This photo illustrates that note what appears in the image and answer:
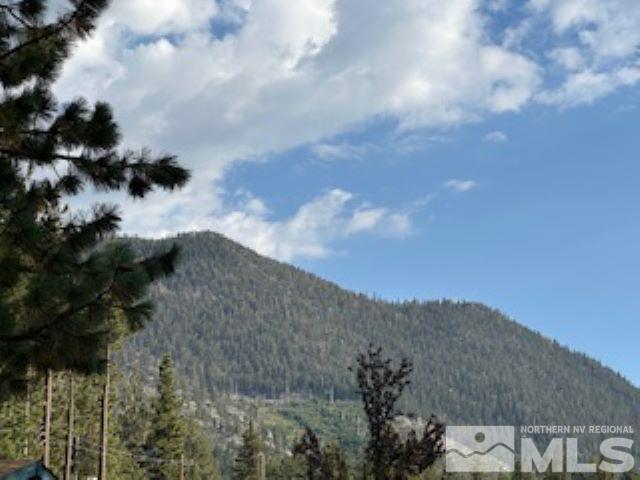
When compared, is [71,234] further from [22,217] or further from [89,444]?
[89,444]

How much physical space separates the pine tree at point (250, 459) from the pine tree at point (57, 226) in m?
101

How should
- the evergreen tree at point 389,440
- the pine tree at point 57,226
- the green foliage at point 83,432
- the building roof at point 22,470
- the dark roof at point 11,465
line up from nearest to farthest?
the pine tree at point 57,226 → the building roof at point 22,470 → the dark roof at point 11,465 → the evergreen tree at point 389,440 → the green foliage at point 83,432

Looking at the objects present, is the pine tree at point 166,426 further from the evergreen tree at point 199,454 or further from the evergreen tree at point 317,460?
the evergreen tree at point 317,460

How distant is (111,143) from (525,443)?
38.2m

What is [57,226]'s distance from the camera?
12008 mm

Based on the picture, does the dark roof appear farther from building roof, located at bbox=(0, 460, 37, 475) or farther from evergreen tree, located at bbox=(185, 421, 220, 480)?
evergreen tree, located at bbox=(185, 421, 220, 480)

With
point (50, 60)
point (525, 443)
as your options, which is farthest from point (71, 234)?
point (525, 443)

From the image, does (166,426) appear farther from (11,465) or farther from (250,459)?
(11,465)

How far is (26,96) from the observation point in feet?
37.9

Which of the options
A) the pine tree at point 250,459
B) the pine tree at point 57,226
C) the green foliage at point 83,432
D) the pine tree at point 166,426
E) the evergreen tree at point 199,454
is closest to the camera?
the pine tree at point 57,226

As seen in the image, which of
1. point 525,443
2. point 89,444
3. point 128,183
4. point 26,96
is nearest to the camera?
point 26,96

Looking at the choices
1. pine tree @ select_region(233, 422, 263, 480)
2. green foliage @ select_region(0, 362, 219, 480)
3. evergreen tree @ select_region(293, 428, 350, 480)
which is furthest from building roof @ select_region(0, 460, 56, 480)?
pine tree @ select_region(233, 422, 263, 480)

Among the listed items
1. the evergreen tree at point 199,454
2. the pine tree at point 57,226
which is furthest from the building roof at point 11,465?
the evergreen tree at point 199,454

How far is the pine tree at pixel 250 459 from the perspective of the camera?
364 ft
